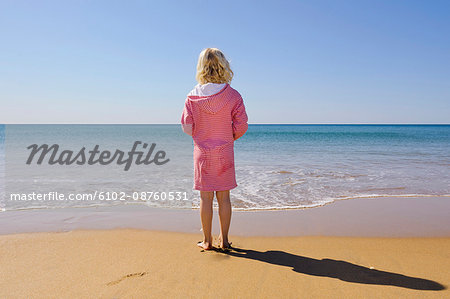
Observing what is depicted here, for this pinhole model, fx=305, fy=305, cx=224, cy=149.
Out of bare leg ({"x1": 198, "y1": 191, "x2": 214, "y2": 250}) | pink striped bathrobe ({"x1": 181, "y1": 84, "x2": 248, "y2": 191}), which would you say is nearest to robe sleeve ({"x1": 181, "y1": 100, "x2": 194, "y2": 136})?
pink striped bathrobe ({"x1": 181, "y1": 84, "x2": 248, "y2": 191})

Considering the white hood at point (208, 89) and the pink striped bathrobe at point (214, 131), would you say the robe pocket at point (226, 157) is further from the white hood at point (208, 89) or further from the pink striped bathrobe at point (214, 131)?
the white hood at point (208, 89)

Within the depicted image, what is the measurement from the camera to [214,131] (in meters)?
3.00

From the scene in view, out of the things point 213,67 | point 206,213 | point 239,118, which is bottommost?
point 206,213

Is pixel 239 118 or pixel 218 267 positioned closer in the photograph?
pixel 218 267

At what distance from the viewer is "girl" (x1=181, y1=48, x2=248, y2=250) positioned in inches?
116

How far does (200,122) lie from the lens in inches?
118

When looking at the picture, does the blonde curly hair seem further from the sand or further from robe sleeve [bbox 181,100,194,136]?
the sand

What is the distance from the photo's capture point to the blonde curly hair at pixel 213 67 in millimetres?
2924

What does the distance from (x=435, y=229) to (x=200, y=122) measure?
123 inches

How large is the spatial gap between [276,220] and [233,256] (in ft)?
4.50

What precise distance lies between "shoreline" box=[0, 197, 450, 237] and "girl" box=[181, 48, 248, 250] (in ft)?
2.93

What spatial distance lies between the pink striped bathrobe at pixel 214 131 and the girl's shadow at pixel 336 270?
2.42 feet

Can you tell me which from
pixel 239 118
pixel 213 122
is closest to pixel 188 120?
pixel 213 122

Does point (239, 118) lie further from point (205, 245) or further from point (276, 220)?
point (276, 220)
